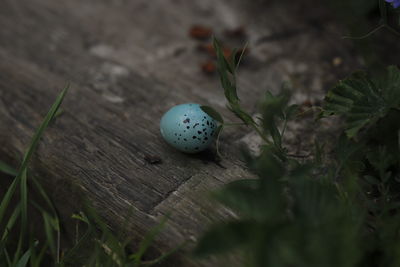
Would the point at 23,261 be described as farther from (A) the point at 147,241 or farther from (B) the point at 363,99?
(B) the point at 363,99

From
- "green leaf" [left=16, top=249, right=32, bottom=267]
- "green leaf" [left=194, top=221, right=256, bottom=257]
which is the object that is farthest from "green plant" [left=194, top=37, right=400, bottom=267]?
"green leaf" [left=16, top=249, right=32, bottom=267]

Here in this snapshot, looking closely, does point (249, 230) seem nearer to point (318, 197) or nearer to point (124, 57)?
point (318, 197)

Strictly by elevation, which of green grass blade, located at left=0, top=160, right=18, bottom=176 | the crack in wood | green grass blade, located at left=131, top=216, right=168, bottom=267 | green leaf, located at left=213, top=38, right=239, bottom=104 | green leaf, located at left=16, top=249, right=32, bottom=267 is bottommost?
green leaf, located at left=16, top=249, right=32, bottom=267

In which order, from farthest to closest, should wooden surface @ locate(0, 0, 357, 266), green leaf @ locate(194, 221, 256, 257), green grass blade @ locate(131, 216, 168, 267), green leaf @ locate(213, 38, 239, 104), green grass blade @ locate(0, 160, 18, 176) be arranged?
green grass blade @ locate(0, 160, 18, 176)
wooden surface @ locate(0, 0, 357, 266)
green leaf @ locate(213, 38, 239, 104)
green grass blade @ locate(131, 216, 168, 267)
green leaf @ locate(194, 221, 256, 257)

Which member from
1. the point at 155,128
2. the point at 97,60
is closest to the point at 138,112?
the point at 155,128

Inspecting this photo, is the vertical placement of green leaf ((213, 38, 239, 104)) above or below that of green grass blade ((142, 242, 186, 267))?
above

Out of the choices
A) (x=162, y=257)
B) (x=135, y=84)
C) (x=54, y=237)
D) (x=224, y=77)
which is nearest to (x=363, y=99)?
(x=224, y=77)

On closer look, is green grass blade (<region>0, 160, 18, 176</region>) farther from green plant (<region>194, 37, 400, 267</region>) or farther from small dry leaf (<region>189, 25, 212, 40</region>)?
small dry leaf (<region>189, 25, 212, 40</region>)

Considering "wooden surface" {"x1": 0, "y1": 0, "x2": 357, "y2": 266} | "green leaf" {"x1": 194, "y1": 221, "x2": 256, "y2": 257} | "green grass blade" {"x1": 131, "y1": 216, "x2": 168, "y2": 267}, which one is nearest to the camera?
"green leaf" {"x1": 194, "y1": 221, "x2": 256, "y2": 257}
